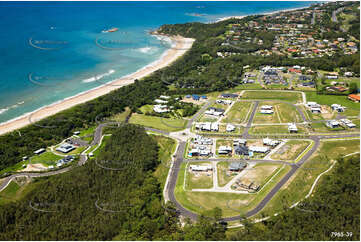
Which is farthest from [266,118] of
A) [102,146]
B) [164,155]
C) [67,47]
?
[67,47]

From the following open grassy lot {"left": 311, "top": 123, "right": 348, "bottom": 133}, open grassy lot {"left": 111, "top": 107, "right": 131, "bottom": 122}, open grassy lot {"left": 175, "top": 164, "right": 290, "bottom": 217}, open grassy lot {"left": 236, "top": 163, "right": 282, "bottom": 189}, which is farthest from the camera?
open grassy lot {"left": 111, "top": 107, "right": 131, "bottom": 122}

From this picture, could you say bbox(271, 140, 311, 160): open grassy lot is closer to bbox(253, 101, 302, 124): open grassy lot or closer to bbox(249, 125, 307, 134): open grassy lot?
bbox(249, 125, 307, 134): open grassy lot

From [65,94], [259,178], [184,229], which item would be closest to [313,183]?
[259,178]

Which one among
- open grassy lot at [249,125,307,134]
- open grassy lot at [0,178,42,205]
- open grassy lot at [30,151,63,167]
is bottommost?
open grassy lot at [30,151,63,167]

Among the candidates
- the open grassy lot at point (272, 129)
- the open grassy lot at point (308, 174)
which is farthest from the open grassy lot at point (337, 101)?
the open grassy lot at point (272, 129)

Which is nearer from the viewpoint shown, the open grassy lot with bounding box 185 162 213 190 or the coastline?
the open grassy lot with bounding box 185 162 213 190

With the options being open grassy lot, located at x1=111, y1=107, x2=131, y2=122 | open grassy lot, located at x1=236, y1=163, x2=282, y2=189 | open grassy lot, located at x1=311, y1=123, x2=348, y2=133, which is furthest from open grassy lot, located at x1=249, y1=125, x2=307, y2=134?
open grassy lot, located at x1=111, y1=107, x2=131, y2=122
